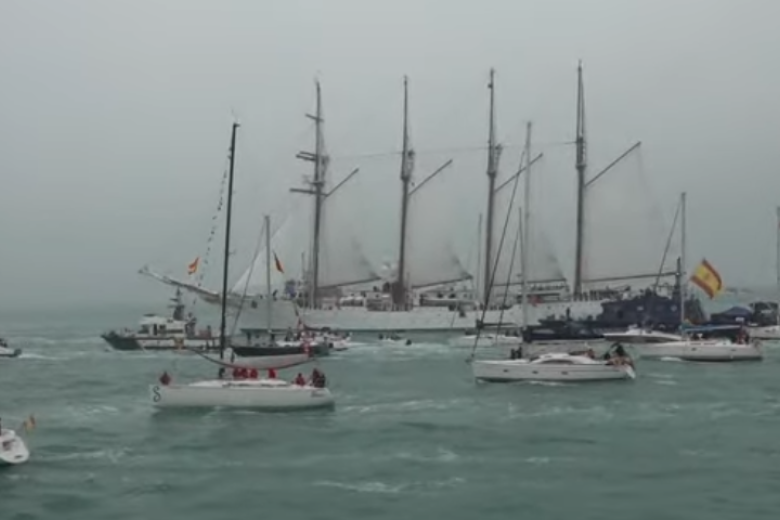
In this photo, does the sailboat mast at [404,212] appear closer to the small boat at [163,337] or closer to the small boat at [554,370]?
the small boat at [163,337]

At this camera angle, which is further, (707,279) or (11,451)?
(707,279)

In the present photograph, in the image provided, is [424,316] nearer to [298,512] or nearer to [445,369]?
[445,369]

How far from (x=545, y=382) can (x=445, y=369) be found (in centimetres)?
1410

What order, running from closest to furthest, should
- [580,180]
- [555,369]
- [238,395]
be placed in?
[238,395] → [555,369] → [580,180]

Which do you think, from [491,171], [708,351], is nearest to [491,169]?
[491,171]

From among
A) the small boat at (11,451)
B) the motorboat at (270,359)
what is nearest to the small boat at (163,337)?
the motorboat at (270,359)

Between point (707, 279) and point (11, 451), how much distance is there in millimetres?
80986

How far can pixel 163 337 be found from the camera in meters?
89.6

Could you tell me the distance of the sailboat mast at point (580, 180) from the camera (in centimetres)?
11725

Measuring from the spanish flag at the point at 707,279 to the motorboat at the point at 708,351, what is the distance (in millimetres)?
23055

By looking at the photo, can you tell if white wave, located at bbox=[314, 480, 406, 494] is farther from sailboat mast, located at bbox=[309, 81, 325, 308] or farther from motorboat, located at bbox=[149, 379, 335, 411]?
sailboat mast, located at bbox=[309, 81, 325, 308]

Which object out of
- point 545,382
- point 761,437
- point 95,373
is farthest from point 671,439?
point 95,373

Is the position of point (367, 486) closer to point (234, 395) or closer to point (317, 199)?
point (234, 395)

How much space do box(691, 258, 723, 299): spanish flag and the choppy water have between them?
4302cm
